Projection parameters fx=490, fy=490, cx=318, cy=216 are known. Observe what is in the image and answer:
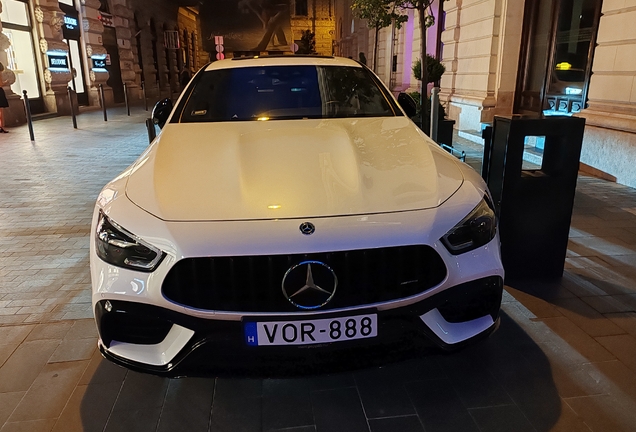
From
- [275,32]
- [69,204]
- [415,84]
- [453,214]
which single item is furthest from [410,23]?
[275,32]

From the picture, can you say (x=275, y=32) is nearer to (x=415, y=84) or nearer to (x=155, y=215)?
(x=415, y=84)

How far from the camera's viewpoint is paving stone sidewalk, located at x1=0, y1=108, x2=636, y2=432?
2.09m

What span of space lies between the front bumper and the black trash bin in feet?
4.58

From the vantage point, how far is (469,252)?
6.51ft

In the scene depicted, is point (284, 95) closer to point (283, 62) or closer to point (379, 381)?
point (283, 62)

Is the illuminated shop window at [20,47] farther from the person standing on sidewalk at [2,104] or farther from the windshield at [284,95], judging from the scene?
the windshield at [284,95]

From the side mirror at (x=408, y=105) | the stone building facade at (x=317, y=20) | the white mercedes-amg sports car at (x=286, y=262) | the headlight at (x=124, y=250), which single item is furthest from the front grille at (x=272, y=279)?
the stone building facade at (x=317, y=20)

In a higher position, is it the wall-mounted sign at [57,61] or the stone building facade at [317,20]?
the stone building facade at [317,20]

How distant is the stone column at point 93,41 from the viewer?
1908 cm

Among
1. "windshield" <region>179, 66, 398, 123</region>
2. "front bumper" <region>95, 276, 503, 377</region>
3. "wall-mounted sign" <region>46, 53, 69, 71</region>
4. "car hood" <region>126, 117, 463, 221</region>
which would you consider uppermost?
"wall-mounted sign" <region>46, 53, 69, 71</region>

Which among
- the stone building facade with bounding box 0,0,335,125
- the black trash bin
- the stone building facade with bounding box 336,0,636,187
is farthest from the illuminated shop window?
the black trash bin

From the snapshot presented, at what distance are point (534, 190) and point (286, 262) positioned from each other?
81.8 inches

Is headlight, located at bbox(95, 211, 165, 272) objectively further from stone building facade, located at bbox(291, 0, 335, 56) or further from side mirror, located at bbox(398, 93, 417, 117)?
stone building facade, located at bbox(291, 0, 335, 56)

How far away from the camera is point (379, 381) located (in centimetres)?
235
